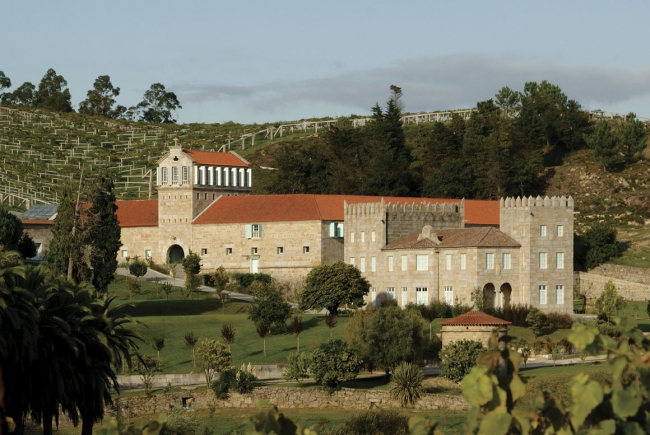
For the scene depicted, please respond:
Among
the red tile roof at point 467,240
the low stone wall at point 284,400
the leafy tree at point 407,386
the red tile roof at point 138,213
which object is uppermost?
the red tile roof at point 138,213

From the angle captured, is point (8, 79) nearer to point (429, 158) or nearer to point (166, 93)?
point (166, 93)

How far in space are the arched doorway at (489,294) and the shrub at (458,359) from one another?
1690 centimetres

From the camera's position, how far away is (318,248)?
238 feet

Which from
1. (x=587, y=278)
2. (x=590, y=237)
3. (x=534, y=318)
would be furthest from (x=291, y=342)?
(x=590, y=237)

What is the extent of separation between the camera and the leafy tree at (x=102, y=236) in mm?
58625

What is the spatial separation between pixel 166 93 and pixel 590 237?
304ft

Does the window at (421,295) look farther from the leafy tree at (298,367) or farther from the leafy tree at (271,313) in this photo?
the leafy tree at (298,367)

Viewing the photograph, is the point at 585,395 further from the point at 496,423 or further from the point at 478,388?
the point at 478,388

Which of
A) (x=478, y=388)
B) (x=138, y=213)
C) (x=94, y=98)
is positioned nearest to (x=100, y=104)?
(x=94, y=98)

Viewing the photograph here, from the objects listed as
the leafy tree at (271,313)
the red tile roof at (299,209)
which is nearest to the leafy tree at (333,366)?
the leafy tree at (271,313)

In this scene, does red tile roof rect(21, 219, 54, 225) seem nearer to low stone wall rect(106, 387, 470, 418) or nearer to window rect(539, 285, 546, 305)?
window rect(539, 285, 546, 305)

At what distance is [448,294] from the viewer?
6200cm

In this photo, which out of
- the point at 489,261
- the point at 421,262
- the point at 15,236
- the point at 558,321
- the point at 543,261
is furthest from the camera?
the point at 421,262

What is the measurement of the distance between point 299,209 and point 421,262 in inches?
520
